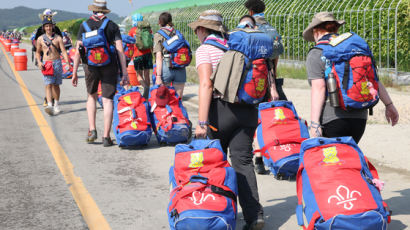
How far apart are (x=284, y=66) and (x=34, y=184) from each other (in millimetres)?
14463

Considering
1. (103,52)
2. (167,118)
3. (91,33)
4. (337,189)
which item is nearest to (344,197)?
(337,189)

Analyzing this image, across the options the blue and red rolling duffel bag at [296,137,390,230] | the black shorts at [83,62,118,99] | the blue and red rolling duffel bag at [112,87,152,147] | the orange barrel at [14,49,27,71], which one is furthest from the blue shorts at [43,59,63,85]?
the orange barrel at [14,49,27,71]

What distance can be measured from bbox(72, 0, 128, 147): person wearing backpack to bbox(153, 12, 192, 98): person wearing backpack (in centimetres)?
92

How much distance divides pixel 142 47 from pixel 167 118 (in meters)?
4.34

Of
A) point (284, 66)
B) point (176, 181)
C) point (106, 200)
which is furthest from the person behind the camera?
point (284, 66)

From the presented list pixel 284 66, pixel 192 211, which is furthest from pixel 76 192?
pixel 284 66

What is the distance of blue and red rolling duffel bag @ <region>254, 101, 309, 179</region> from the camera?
6.61 m

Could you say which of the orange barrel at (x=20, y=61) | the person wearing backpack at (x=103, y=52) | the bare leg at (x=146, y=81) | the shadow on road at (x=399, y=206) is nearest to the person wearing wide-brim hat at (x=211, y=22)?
the shadow on road at (x=399, y=206)

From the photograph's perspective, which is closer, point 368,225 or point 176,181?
point 368,225

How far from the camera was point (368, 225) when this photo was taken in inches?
163

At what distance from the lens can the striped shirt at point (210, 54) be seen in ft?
15.9

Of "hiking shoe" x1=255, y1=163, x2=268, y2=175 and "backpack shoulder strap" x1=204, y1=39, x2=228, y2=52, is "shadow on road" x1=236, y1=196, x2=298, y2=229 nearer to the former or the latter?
"hiking shoe" x1=255, y1=163, x2=268, y2=175

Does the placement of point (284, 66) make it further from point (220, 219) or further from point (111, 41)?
point (220, 219)

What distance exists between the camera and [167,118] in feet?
28.6
